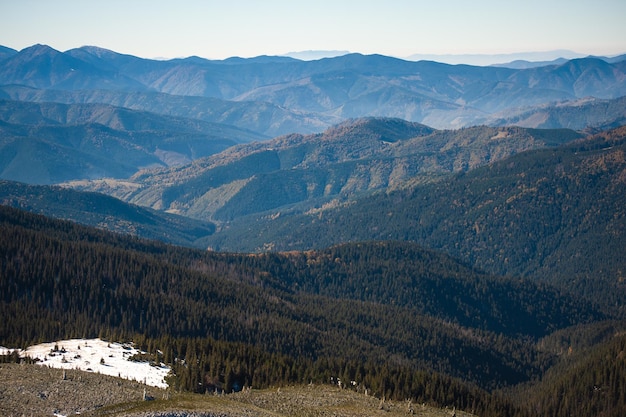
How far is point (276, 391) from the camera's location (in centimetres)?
13362

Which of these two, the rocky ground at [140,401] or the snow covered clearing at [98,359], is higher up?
the rocky ground at [140,401]

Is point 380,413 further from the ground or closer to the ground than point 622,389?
further from the ground

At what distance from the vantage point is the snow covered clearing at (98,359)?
132500 millimetres

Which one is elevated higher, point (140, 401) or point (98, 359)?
point (140, 401)

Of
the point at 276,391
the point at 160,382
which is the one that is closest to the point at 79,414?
the point at 160,382

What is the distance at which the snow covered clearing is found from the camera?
13250 cm

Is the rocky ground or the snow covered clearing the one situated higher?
the rocky ground

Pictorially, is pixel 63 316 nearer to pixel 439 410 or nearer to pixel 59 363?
pixel 59 363

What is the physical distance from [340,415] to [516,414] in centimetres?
6359

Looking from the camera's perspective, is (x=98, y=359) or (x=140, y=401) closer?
(x=140, y=401)

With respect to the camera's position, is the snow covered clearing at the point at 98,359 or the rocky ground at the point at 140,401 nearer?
the rocky ground at the point at 140,401

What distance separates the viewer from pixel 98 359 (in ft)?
459

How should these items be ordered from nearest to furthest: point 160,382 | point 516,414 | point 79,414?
1. point 79,414
2. point 160,382
3. point 516,414

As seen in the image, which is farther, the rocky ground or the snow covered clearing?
the snow covered clearing
